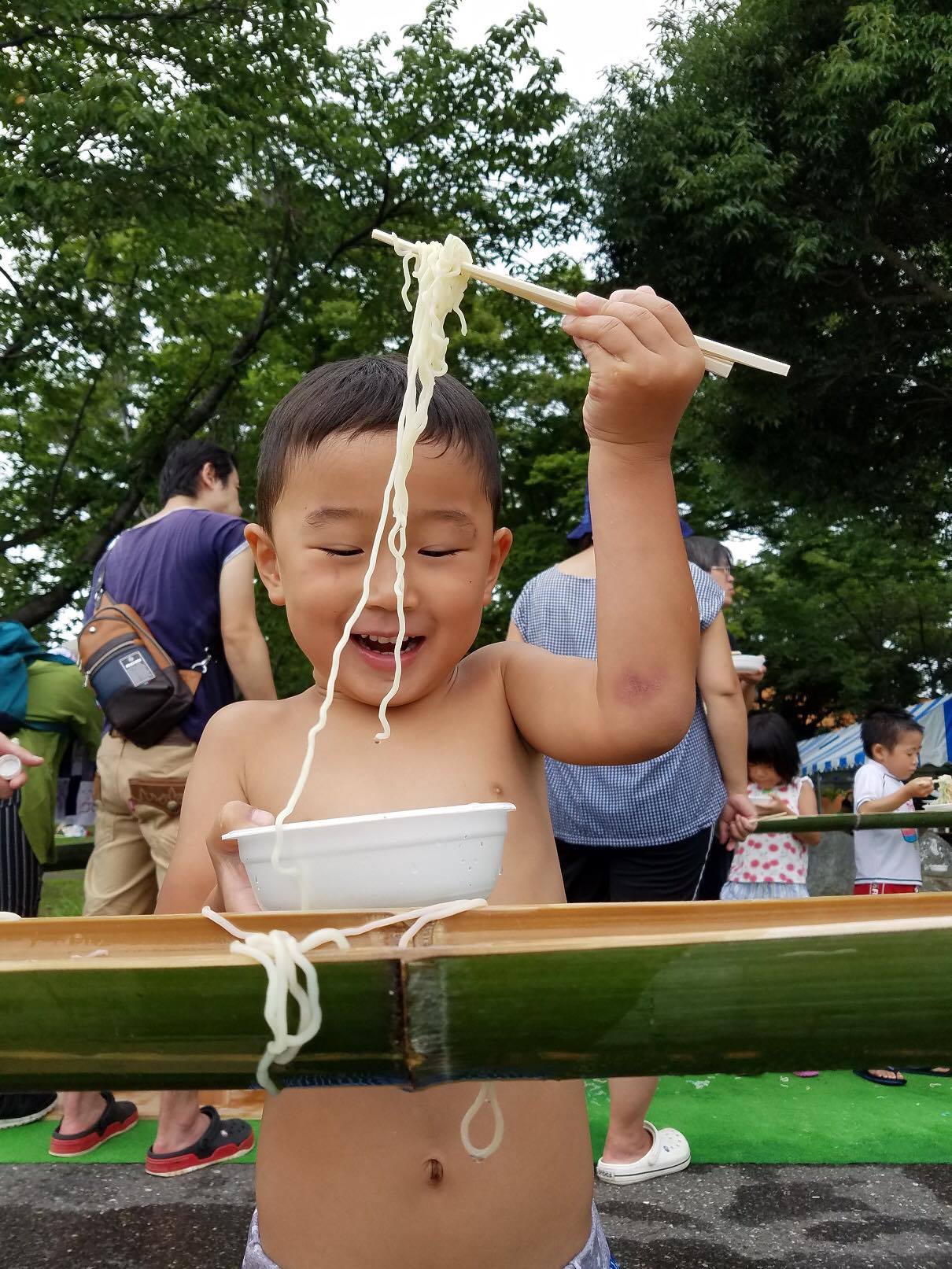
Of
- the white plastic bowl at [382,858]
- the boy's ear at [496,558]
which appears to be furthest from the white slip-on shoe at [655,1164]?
the white plastic bowl at [382,858]

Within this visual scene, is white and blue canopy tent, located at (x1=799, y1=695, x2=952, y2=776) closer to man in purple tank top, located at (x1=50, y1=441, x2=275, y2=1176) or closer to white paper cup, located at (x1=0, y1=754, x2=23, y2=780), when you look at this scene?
man in purple tank top, located at (x1=50, y1=441, x2=275, y2=1176)

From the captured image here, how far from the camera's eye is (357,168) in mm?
12133

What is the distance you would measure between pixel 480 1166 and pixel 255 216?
1175 cm

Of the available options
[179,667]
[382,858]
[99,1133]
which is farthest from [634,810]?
[382,858]

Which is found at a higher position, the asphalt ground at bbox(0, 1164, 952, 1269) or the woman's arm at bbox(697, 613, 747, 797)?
the woman's arm at bbox(697, 613, 747, 797)

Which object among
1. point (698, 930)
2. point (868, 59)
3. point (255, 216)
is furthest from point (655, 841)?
point (255, 216)

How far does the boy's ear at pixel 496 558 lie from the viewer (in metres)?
1.59

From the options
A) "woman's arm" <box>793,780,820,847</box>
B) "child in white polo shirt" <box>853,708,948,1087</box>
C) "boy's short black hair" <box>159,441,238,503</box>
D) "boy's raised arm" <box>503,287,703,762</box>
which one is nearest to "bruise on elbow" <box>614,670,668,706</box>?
"boy's raised arm" <box>503,287,703,762</box>

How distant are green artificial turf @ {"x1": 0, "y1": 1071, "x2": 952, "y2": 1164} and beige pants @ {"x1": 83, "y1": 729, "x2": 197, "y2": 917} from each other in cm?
83

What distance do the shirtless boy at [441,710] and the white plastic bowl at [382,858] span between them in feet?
0.79

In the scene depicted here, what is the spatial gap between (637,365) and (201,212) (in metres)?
9.90

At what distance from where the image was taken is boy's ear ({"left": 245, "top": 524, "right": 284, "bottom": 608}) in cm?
167

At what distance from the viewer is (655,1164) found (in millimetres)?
3303

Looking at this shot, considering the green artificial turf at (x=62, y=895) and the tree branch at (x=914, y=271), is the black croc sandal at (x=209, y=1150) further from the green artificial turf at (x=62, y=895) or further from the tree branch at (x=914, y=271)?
the tree branch at (x=914, y=271)
